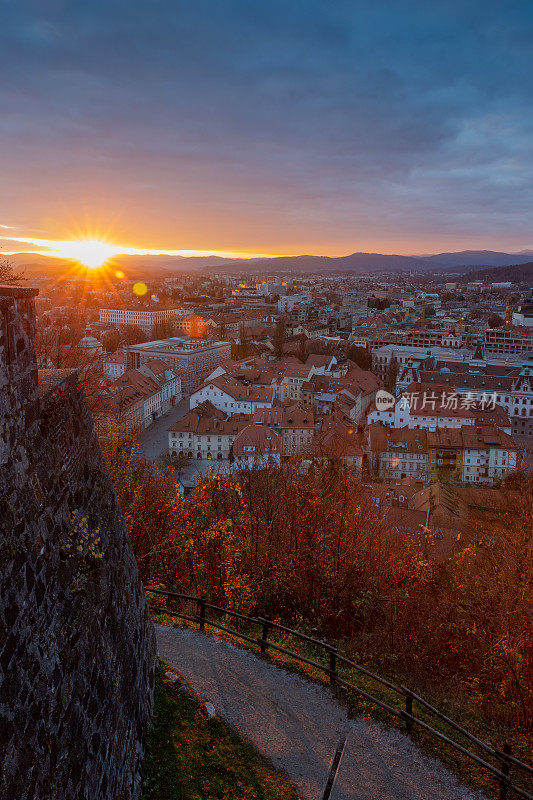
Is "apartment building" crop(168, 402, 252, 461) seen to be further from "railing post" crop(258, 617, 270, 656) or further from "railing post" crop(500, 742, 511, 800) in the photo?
"railing post" crop(500, 742, 511, 800)

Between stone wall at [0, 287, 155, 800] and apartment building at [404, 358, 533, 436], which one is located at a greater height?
stone wall at [0, 287, 155, 800]

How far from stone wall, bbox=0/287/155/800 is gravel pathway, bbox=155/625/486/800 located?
1.65 meters

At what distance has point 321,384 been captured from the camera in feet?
178

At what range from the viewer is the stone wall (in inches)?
140

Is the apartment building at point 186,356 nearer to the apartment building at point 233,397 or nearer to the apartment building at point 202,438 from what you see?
the apartment building at point 233,397

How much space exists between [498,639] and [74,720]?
677 cm

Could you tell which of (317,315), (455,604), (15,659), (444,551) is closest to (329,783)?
(15,659)

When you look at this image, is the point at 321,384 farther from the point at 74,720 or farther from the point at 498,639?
the point at 74,720

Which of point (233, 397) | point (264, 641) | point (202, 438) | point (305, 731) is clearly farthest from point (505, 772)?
point (233, 397)

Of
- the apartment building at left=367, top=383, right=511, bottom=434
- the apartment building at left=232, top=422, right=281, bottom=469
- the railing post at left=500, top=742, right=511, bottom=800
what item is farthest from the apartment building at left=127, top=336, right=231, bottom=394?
the railing post at left=500, top=742, right=511, bottom=800

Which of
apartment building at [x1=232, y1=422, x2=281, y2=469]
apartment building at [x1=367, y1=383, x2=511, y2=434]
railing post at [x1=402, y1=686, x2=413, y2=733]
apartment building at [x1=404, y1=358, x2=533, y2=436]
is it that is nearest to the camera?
railing post at [x1=402, y1=686, x2=413, y2=733]

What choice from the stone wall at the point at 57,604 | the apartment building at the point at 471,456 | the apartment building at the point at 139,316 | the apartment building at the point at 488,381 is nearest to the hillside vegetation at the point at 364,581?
the stone wall at the point at 57,604

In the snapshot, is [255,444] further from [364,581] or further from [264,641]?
[264,641]

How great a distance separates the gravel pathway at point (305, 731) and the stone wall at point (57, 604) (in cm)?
165
